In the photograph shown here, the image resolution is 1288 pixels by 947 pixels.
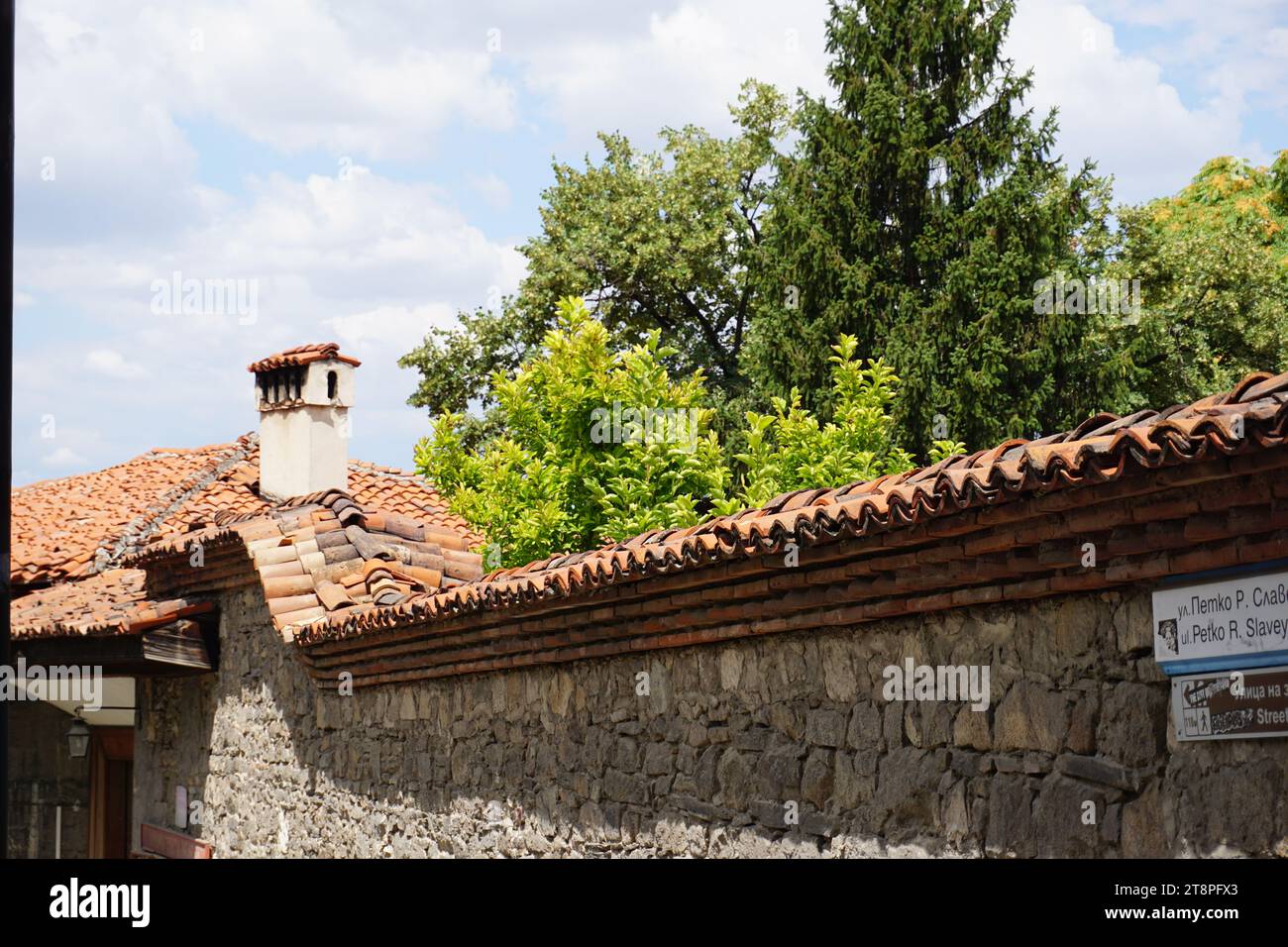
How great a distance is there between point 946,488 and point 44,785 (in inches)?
541

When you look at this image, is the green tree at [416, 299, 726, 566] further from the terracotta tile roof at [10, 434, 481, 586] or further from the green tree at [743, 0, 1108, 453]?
the green tree at [743, 0, 1108, 453]

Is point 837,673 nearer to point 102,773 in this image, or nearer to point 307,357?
point 307,357

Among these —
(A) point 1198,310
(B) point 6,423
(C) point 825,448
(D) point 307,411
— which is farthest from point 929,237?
(B) point 6,423

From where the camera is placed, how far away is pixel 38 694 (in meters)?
13.3

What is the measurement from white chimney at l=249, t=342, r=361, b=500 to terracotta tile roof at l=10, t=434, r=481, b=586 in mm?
1604

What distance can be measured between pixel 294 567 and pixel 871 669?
5140mm

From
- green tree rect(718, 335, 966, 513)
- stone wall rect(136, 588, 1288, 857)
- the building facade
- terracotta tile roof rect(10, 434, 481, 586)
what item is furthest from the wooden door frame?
green tree rect(718, 335, 966, 513)

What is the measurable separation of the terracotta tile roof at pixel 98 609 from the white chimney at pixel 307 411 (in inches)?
71.7

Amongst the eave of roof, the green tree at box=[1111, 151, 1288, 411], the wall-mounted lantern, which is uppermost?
the green tree at box=[1111, 151, 1288, 411]

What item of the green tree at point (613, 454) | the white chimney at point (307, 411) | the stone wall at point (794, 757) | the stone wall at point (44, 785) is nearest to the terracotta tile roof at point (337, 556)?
the stone wall at point (794, 757)

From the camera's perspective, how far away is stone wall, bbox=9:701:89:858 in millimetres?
14555

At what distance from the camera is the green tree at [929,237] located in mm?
19625

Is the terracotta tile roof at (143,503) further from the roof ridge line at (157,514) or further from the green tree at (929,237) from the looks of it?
the green tree at (929,237)

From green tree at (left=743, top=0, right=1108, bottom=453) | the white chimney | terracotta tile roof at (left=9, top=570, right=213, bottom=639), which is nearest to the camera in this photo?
terracotta tile roof at (left=9, top=570, right=213, bottom=639)
